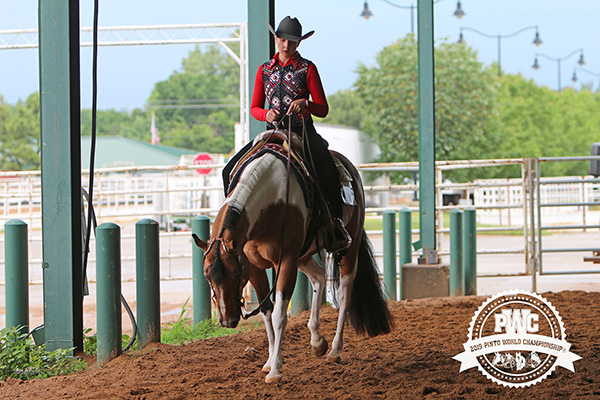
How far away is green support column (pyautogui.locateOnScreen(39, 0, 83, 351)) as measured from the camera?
5004mm

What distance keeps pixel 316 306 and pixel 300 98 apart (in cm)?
135

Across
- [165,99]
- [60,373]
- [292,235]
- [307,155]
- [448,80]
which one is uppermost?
[165,99]

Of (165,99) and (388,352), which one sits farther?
(165,99)

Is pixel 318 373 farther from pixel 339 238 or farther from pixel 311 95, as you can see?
pixel 311 95

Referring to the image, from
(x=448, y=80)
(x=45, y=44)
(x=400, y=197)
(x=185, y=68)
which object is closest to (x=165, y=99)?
(x=185, y=68)

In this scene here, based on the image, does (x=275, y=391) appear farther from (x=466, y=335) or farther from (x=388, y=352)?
(x=466, y=335)

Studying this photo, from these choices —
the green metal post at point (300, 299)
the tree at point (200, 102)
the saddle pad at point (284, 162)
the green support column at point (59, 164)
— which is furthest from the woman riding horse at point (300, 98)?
the tree at point (200, 102)

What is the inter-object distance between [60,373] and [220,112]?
63.1 metres

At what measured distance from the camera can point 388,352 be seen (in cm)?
499

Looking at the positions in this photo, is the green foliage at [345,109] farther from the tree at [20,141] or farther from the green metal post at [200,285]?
the green metal post at [200,285]

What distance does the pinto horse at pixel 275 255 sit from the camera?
3.77 meters

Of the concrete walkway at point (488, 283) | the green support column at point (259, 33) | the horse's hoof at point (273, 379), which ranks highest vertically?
the green support column at point (259, 33)

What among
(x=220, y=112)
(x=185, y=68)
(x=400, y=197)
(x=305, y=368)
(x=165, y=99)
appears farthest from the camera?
(x=185, y=68)

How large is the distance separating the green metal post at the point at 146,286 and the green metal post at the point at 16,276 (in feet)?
2.95
